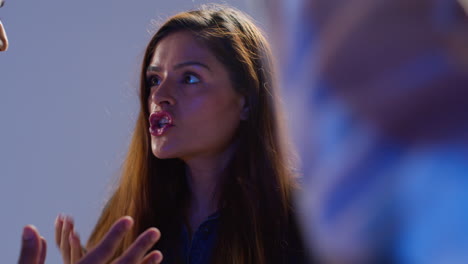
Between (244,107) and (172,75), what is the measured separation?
0.60 ft

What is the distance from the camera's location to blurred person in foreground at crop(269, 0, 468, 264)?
489 mm

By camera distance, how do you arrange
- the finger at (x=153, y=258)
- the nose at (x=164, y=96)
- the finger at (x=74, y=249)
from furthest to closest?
the nose at (x=164, y=96) → the finger at (x=74, y=249) → the finger at (x=153, y=258)

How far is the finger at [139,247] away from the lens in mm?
583

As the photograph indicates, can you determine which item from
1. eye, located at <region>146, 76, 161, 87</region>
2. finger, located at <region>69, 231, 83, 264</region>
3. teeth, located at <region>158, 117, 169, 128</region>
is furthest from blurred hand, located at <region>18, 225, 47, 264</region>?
eye, located at <region>146, 76, 161, 87</region>

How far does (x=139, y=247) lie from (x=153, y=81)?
2.03ft

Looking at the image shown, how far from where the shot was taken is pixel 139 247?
59 cm

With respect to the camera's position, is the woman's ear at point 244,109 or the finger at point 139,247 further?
the woman's ear at point 244,109

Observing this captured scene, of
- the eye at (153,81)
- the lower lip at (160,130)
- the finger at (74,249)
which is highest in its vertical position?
the eye at (153,81)

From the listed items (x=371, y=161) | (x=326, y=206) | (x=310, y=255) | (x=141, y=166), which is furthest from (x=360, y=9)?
(x=141, y=166)

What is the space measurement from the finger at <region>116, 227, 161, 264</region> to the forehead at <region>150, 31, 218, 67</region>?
0.55m

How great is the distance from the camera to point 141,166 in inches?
47.8

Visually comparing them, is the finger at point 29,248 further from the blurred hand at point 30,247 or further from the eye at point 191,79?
the eye at point 191,79

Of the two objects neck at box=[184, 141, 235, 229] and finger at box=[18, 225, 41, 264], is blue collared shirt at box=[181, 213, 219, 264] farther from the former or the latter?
finger at box=[18, 225, 41, 264]

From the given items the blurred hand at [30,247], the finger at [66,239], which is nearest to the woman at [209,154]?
the finger at [66,239]
